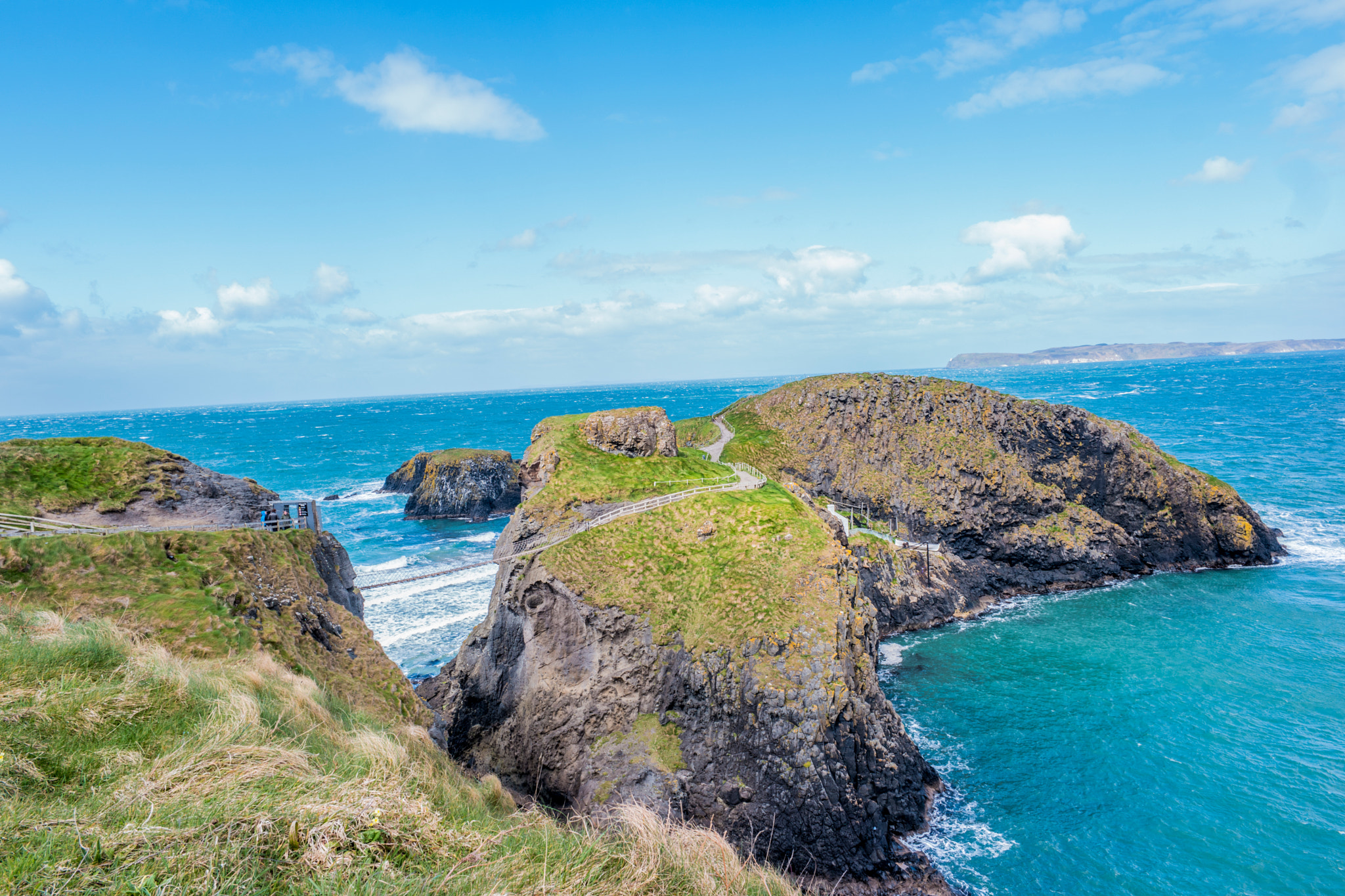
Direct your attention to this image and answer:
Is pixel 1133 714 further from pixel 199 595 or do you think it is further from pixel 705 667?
pixel 199 595

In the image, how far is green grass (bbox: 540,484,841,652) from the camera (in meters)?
26.4

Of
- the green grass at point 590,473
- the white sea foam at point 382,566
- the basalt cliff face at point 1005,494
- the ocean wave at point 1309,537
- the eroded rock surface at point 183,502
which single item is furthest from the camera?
the white sea foam at point 382,566

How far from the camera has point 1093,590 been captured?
5000cm

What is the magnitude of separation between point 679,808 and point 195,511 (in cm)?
2223

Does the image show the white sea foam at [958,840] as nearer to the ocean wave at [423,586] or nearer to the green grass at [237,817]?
the green grass at [237,817]

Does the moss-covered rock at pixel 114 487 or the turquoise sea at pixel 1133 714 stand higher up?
the moss-covered rock at pixel 114 487

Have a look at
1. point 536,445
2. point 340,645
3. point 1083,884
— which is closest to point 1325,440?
point 1083,884

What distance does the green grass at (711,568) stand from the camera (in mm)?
26406

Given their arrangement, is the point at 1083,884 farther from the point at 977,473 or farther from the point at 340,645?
the point at 977,473

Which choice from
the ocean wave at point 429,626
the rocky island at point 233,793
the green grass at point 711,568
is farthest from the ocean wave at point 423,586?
the rocky island at point 233,793

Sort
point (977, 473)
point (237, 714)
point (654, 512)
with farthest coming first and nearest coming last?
point (977, 473)
point (654, 512)
point (237, 714)

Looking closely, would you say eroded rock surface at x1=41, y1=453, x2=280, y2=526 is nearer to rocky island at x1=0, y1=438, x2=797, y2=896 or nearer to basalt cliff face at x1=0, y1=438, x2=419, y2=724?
basalt cliff face at x1=0, y1=438, x2=419, y2=724

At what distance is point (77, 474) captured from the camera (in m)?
24.6

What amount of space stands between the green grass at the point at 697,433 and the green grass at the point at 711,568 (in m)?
32.2
